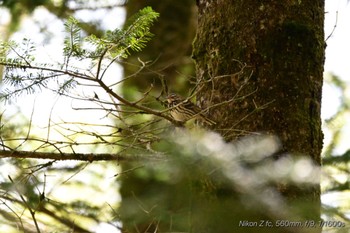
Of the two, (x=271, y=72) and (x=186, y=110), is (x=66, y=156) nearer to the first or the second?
(x=186, y=110)

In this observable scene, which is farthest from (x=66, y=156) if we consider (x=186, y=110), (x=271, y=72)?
(x=271, y=72)

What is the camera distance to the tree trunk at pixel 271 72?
2.92 meters

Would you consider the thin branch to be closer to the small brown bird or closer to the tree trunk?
the small brown bird

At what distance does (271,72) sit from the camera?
2996 millimetres

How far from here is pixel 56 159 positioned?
312 cm

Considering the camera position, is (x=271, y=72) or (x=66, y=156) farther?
(x=66, y=156)

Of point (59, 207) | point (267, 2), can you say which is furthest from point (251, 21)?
point (59, 207)

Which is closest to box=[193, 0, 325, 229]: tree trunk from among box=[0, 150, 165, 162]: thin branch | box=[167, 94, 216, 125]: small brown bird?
box=[167, 94, 216, 125]: small brown bird

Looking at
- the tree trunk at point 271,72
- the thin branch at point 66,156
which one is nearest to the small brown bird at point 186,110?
the tree trunk at point 271,72

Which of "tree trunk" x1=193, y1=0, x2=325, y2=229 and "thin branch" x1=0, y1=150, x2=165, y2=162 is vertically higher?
"tree trunk" x1=193, y1=0, x2=325, y2=229

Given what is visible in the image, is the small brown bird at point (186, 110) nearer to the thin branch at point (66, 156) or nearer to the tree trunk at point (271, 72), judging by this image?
the tree trunk at point (271, 72)

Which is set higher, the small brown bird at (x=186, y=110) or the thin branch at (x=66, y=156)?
the small brown bird at (x=186, y=110)

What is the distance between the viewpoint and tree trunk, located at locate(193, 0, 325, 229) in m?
2.92

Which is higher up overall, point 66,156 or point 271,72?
point 271,72
